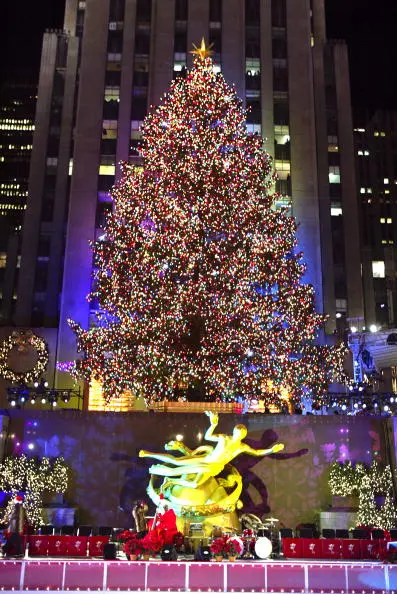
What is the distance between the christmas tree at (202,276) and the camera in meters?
22.8

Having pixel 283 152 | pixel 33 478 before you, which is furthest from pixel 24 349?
pixel 283 152

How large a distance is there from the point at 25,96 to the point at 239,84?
7988 centimetres

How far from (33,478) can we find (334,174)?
29984 mm

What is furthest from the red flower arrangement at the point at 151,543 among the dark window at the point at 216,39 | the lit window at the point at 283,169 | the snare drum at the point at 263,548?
the dark window at the point at 216,39

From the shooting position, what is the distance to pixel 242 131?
25828mm

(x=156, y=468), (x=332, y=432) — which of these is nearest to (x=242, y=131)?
(x=332, y=432)

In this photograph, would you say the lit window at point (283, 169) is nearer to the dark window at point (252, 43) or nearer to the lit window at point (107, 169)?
the dark window at point (252, 43)

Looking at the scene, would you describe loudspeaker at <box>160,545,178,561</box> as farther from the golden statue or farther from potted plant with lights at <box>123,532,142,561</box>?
the golden statue

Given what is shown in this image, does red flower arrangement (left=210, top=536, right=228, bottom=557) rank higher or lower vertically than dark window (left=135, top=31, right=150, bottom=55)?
lower

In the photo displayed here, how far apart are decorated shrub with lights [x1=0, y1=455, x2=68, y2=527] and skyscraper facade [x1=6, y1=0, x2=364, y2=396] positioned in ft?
57.0

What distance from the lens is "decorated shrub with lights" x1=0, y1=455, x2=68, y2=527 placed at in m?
18.2

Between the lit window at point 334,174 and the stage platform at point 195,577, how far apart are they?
106 ft

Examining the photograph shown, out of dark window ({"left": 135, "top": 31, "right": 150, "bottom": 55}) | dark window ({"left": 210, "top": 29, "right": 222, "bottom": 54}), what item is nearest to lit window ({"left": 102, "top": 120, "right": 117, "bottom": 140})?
dark window ({"left": 135, "top": 31, "right": 150, "bottom": 55})

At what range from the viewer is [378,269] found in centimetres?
6072
